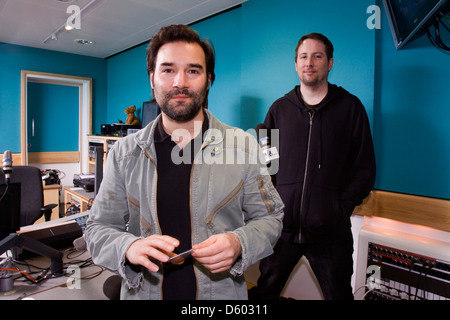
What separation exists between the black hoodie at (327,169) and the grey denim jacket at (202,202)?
0.70m

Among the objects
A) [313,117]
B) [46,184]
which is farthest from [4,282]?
[46,184]

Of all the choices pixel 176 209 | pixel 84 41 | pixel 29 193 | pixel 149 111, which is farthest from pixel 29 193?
pixel 84 41

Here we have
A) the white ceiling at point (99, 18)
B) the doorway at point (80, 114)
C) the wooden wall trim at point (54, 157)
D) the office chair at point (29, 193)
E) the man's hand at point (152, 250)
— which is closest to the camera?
the man's hand at point (152, 250)

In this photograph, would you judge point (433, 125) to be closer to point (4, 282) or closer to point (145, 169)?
point (145, 169)


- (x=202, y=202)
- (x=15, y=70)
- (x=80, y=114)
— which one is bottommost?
(x=202, y=202)

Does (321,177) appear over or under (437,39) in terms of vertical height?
under

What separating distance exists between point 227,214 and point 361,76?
62.6 inches

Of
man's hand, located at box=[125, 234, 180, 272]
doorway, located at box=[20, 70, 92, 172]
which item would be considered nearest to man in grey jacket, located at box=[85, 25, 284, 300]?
man's hand, located at box=[125, 234, 180, 272]

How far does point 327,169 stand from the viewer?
5.76 feet

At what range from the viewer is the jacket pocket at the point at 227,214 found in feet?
3.51

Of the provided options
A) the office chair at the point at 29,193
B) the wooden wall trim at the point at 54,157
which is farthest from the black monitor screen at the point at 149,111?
the wooden wall trim at the point at 54,157

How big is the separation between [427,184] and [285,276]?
111 cm

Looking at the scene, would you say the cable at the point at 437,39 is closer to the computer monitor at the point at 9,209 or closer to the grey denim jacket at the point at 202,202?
the grey denim jacket at the point at 202,202

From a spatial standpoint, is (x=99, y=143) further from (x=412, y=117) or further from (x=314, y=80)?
(x=412, y=117)
